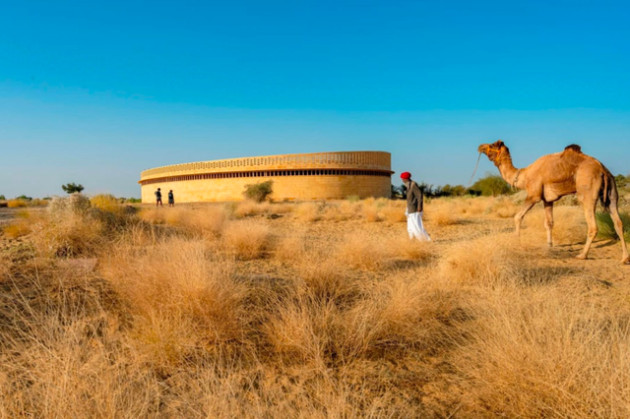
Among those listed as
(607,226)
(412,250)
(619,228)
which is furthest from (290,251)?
(607,226)

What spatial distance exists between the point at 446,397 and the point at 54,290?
488cm

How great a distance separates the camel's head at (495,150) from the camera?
26.6ft

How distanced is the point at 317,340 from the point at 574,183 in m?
6.17

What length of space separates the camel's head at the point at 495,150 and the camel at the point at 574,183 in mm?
556

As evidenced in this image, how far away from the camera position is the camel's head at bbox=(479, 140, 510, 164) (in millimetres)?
8109

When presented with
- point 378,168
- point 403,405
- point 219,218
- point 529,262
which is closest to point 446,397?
point 403,405

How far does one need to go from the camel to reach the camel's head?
556 mm

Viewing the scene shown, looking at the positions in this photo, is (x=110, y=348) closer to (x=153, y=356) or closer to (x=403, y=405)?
(x=153, y=356)

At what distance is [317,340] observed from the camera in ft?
10.4

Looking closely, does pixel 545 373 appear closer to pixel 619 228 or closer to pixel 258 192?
pixel 619 228

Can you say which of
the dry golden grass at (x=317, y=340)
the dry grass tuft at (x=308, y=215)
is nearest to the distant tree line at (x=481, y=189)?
the dry grass tuft at (x=308, y=215)

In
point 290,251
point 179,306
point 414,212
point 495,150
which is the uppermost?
point 495,150

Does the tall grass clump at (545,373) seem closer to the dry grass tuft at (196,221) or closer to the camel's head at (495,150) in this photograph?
the camel's head at (495,150)

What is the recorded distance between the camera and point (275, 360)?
3.18 m
